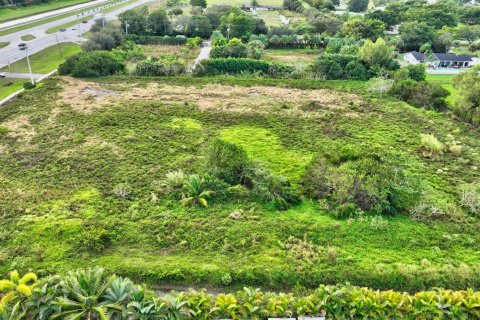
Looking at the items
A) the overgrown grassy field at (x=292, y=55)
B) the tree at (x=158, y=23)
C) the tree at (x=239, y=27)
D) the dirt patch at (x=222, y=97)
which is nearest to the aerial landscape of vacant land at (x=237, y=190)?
the dirt patch at (x=222, y=97)

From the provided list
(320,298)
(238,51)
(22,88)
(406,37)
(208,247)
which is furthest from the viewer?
(406,37)

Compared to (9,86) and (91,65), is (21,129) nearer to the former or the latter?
(9,86)

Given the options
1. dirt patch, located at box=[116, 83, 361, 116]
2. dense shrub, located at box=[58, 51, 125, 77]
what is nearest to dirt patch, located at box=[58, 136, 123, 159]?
dirt patch, located at box=[116, 83, 361, 116]

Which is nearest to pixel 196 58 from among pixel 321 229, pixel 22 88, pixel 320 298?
pixel 22 88

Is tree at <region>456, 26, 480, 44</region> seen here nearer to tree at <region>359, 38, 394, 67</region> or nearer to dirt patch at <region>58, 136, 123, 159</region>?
tree at <region>359, 38, 394, 67</region>

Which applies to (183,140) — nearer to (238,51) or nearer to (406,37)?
(238,51)

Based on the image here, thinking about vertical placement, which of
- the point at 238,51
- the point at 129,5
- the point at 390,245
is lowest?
the point at 390,245

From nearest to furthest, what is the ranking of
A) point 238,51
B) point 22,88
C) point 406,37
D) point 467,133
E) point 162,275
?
1. point 162,275
2. point 467,133
3. point 22,88
4. point 238,51
5. point 406,37
